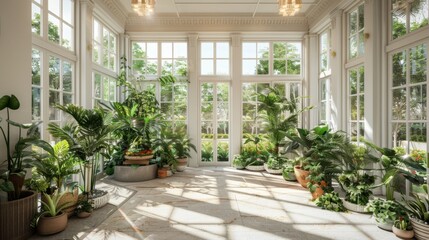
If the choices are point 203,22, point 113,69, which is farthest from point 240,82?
point 113,69

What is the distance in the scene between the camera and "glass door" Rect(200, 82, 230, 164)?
6551 millimetres

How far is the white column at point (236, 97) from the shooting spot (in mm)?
6367

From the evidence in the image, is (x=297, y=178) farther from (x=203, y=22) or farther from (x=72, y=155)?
(x=203, y=22)

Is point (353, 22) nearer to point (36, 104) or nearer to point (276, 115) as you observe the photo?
point (276, 115)

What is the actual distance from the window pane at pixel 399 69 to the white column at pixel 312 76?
239cm

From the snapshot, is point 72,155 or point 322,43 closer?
point 72,155

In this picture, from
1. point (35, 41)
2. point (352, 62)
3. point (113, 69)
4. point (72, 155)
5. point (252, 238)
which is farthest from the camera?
point (113, 69)

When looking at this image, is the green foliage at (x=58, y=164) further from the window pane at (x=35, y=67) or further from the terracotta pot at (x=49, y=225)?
the window pane at (x=35, y=67)

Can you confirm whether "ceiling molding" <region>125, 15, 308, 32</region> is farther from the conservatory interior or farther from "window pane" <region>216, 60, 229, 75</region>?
"window pane" <region>216, 60, 229, 75</region>

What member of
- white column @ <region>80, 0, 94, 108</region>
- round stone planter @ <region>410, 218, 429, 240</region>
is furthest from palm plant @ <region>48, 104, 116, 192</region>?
round stone planter @ <region>410, 218, 429, 240</region>

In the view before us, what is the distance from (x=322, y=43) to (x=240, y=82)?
7.56ft

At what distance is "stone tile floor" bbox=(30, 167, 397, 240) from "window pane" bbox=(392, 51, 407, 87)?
7.03 feet

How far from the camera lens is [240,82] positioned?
6406mm

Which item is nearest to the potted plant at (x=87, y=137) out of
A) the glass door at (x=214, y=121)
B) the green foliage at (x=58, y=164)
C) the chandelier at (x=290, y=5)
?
the green foliage at (x=58, y=164)
